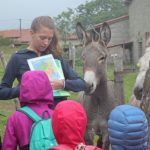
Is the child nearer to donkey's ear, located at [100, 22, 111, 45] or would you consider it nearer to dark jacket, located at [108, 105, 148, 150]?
dark jacket, located at [108, 105, 148, 150]

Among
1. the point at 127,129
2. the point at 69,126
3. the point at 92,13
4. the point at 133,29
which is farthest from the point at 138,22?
the point at 127,129

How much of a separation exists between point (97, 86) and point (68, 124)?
3.05 meters

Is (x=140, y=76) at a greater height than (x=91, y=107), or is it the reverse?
(x=140, y=76)

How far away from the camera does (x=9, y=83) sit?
4.21m

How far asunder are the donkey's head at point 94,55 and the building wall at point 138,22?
99.2 feet

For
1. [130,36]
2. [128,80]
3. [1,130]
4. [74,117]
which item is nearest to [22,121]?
[74,117]

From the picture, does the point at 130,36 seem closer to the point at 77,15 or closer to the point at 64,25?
the point at 64,25

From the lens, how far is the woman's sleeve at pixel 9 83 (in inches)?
160

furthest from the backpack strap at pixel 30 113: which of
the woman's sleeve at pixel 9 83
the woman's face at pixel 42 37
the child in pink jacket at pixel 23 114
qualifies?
the woman's face at pixel 42 37

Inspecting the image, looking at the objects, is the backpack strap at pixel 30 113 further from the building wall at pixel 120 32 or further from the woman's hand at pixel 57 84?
the building wall at pixel 120 32

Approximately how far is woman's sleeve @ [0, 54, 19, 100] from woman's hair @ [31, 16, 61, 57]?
34cm

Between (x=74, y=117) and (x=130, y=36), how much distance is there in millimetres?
39296

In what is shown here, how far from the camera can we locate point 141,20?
3844cm

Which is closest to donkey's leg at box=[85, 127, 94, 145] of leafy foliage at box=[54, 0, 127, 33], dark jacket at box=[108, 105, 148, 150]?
dark jacket at box=[108, 105, 148, 150]
